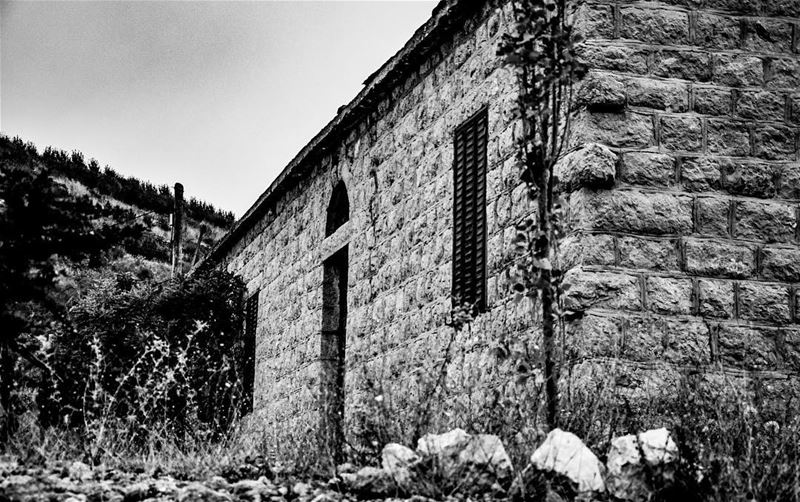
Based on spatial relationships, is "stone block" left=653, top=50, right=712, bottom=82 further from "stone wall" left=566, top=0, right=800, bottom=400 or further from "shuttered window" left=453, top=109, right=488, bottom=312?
"shuttered window" left=453, top=109, right=488, bottom=312

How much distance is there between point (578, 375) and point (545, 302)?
27.3 inches

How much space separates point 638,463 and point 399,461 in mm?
1130

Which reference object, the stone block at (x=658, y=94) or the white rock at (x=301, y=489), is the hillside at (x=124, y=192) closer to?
the stone block at (x=658, y=94)

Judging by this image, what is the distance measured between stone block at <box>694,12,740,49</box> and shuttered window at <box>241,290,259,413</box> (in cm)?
929

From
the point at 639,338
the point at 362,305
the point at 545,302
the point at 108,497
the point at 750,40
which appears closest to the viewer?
the point at 108,497

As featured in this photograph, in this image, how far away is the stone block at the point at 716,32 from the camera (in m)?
7.73

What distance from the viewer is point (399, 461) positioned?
526cm

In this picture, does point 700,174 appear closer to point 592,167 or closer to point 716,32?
point 592,167

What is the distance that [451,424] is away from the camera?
6.19 metres

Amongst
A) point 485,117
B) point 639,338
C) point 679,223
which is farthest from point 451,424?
point 485,117

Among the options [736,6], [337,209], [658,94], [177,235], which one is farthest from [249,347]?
[177,235]

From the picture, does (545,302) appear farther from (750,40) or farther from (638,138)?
(750,40)

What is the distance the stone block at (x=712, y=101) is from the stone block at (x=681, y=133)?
0.12 metres

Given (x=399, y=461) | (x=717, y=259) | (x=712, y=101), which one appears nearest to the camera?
(x=399, y=461)
